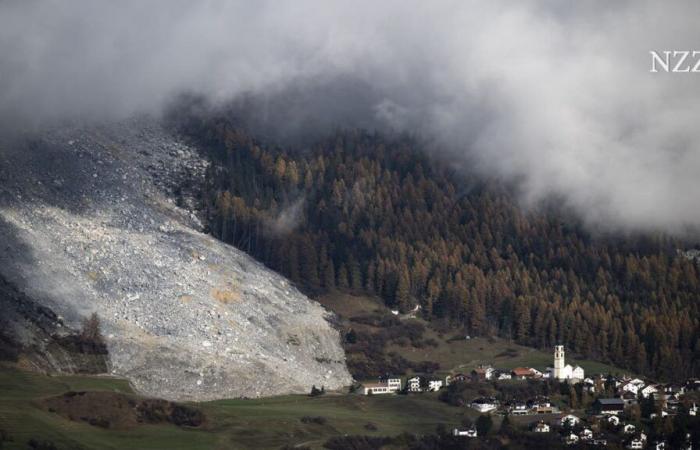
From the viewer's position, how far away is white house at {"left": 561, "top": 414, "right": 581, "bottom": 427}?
159 metres

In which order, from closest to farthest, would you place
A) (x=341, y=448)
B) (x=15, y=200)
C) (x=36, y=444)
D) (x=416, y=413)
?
(x=36, y=444)
(x=341, y=448)
(x=416, y=413)
(x=15, y=200)

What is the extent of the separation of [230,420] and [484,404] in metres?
29.5

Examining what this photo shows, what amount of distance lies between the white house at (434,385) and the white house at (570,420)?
18.4 meters

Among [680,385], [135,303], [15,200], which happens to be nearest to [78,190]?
[15,200]

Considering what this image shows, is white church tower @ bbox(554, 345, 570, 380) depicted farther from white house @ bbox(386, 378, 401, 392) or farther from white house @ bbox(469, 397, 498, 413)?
white house @ bbox(386, 378, 401, 392)

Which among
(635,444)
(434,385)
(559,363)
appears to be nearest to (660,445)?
(635,444)

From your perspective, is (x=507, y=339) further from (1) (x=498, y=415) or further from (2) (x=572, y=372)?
(1) (x=498, y=415)

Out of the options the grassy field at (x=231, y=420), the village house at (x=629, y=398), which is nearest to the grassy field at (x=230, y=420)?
the grassy field at (x=231, y=420)

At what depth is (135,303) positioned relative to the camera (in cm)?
17300

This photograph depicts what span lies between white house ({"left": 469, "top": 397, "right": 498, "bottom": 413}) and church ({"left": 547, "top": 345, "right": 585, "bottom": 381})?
1435cm

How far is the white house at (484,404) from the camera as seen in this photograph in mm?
167375

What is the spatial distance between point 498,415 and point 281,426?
980 inches

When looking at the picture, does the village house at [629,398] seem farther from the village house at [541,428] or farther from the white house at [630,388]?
the village house at [541,428]

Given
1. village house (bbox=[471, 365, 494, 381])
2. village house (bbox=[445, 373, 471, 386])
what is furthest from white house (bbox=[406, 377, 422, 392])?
village house (bbox=[471, 365, 494, 381])
